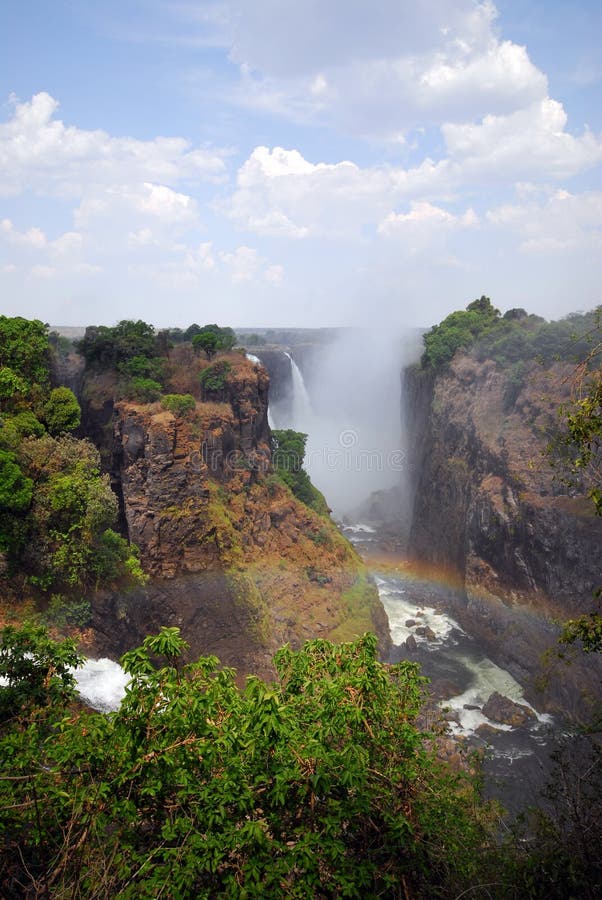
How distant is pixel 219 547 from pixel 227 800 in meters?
20.2

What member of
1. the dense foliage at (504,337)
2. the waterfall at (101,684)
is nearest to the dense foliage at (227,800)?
the waterfall at (101,684)

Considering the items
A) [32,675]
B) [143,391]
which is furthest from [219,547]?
[32,675]

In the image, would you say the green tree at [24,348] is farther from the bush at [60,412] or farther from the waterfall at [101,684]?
the waterfall at [101,684]

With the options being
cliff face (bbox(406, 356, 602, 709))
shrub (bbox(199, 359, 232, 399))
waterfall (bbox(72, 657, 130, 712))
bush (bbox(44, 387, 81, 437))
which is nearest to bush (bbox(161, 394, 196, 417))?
shrub (bbox(199, 359, 232, 399))

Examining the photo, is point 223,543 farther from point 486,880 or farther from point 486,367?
point 486,367

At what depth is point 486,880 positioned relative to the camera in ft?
24.7

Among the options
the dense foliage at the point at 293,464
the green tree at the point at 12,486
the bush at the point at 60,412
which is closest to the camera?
the green tree at the point at 12,486

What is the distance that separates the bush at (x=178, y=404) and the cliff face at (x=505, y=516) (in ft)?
56.3

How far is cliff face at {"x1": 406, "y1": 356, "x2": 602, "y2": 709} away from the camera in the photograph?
29.6m

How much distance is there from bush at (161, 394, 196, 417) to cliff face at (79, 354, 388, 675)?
32 cm

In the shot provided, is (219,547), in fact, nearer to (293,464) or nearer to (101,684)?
(101,684)

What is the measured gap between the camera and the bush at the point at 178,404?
28.0 metres

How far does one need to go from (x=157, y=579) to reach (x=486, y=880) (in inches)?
775

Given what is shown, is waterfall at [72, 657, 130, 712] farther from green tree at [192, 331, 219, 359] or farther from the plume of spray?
the plume of spray
